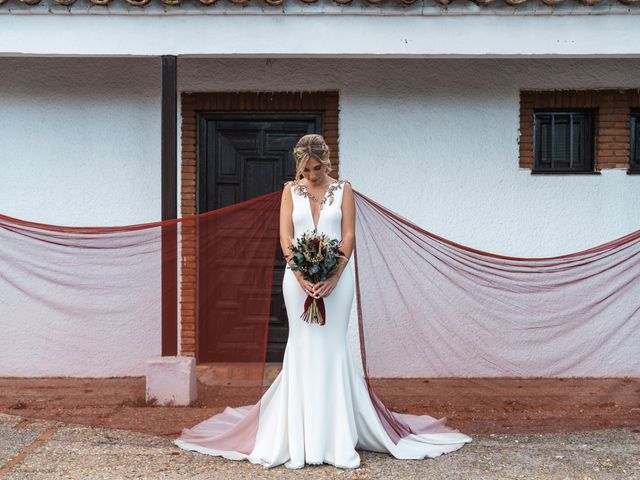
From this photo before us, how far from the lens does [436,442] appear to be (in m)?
4.83

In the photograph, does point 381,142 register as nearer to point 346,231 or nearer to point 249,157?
point 249,157

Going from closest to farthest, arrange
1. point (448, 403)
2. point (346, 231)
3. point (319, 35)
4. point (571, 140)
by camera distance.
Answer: point (346, 231), point (448, 403), point (319, 35), point (571, 140)

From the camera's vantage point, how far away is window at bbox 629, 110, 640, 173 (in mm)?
7277

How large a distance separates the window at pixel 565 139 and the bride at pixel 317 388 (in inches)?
133

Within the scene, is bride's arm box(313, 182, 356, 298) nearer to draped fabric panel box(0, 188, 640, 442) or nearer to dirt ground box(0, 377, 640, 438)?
draped fabric panel box(0, 188, 640, 442)

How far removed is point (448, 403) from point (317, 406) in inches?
72.0

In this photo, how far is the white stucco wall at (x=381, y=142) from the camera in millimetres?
7164

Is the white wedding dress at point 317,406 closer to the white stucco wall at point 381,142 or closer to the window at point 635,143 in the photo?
the white stucco wall at point 381,142

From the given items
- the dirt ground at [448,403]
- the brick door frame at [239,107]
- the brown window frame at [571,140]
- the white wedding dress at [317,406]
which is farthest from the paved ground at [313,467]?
the brown window frame at [571,140]

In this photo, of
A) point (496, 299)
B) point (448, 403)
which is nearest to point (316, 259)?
point (496, 299)

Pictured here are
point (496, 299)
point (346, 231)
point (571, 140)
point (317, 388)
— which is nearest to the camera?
point (317, 388)

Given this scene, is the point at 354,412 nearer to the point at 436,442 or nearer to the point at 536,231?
the point at 436,442

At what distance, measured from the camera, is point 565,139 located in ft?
Result: 24.0

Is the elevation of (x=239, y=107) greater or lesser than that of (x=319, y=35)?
lesser
